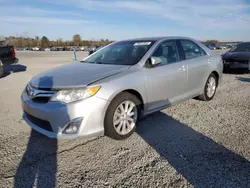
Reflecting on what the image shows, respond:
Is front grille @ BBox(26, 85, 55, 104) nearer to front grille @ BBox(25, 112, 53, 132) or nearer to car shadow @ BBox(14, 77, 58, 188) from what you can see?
car shadow @ BBox(14, 77, 58, 188)

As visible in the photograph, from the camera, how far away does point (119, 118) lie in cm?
314

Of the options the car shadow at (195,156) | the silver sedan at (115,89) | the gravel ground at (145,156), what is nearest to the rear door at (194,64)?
the silver sedan at (115,89)

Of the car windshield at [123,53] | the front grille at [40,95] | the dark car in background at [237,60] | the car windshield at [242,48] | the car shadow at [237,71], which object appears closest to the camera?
the front grille at [40,95]

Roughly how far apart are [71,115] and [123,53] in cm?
178

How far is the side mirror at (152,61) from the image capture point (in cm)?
346

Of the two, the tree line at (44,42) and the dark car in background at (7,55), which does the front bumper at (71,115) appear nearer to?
the dark car in background at (7,55)

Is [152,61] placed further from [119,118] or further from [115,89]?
[119,118]

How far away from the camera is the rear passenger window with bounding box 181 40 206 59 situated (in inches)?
174

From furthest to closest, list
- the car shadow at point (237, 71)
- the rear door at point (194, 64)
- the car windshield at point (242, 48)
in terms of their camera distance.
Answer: the car windshield at point (242, 48) < the car shadow at point (237, 71) < the rear door at point (194, 64)

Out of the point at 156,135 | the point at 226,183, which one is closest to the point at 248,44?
the point at 156,135

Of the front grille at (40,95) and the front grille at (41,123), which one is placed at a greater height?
the front grille at (40,95)

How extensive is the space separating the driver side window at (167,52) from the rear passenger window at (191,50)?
34 centimetres

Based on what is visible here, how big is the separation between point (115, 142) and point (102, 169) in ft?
2.24

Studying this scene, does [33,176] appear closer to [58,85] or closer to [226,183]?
[58,85]
